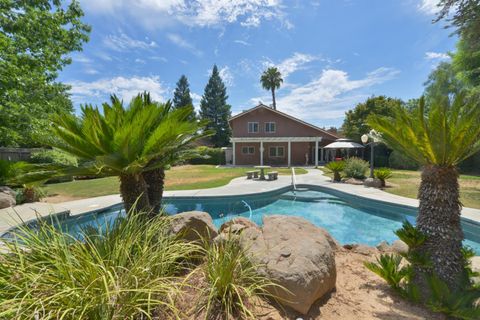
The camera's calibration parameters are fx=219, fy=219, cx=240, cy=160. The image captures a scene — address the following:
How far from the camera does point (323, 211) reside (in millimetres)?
9711

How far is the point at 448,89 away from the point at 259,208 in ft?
80.8

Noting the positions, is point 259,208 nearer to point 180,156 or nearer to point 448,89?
point 180,156

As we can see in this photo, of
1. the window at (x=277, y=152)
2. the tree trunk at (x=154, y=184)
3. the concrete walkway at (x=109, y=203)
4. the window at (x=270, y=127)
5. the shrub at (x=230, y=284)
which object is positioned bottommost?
the concrete walkway at (x=109, y=203)

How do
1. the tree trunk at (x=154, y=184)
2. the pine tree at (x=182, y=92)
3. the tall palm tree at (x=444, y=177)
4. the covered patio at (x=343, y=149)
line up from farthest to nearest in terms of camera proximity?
the pine tree at (x=182, y=92) → the covered patio at (x=343, y=149) → the tree trunk at (x=154, y=184) → the tall palm tree at (x=444, y=177)

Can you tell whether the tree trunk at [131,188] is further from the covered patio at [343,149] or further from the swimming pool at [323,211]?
the covered patio at [343,149]

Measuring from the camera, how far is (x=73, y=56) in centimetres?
1068

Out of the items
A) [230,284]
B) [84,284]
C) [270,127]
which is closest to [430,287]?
[230,284]

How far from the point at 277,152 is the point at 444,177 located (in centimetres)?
2530

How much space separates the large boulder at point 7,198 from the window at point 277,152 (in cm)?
2361

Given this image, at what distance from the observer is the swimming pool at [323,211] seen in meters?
7.23

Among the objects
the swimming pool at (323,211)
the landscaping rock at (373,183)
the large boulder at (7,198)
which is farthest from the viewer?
the landscaping rock at (373,183)

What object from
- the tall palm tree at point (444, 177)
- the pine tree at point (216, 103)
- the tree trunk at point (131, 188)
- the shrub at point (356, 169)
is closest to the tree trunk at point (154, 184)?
the tree trunk at point (131, 188)

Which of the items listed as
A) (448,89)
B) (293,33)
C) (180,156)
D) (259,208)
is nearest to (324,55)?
(293,33)

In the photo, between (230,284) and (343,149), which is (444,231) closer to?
(230,284)
